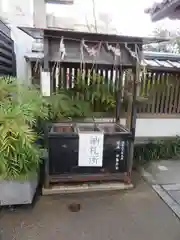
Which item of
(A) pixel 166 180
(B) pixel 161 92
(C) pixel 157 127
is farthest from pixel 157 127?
(A) pixel 166 180

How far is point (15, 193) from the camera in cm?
337

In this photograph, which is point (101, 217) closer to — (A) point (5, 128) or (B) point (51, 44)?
(A) point (5, 128)

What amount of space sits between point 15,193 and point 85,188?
52.4 inches

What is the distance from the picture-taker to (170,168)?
5.53 metres

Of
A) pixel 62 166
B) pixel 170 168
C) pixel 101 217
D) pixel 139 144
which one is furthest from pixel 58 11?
pixel 101 217

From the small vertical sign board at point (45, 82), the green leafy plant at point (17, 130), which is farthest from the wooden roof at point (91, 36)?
the green leafy plant at point (17, 130)

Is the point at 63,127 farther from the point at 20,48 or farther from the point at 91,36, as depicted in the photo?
the point at 20,48

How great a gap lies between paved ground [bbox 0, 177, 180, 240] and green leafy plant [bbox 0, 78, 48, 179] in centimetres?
71

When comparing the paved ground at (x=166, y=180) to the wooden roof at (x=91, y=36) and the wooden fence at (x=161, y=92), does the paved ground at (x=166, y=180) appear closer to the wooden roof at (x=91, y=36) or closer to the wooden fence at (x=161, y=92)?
the wooden fence at (x=161, y=92)

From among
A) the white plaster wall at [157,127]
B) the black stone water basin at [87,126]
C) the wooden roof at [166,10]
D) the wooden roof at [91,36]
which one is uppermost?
the wooden roof at [166,10]

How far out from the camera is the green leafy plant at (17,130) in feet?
8.64

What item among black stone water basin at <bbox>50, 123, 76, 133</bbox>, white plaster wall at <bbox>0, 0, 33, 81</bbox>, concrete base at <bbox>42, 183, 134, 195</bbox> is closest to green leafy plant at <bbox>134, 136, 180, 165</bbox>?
concrete base at <bbox>42, 183, 134, 195</bbox>

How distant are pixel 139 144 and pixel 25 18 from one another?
4.69 m

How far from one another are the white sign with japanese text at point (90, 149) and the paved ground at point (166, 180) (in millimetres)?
1374
